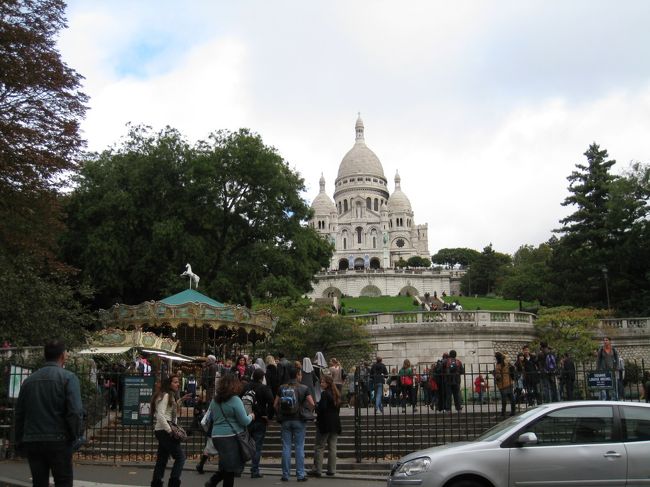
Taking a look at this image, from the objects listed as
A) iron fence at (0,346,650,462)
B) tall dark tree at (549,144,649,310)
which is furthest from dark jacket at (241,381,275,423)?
tall dark tree at (549,144,649,310)

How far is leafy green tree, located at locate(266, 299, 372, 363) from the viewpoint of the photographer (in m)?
32.9

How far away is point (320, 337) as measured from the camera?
3297 centimetres

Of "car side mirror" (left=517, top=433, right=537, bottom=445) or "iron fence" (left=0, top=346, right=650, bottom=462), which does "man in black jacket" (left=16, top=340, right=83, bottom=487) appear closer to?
"car side mirror" (left=517, top=433, right=537, bottom=445)

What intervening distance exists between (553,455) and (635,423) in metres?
1.06

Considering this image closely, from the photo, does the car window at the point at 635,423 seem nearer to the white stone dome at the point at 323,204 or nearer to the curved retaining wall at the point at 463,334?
the curved retaining wall at the point at 463,334

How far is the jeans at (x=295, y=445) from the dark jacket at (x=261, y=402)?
375mm

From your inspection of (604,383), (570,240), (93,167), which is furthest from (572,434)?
(570,240)

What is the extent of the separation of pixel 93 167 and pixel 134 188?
11.1ft

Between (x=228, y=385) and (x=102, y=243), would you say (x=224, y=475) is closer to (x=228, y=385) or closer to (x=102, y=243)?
(x=228, y=385)

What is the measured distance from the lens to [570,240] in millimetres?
48562

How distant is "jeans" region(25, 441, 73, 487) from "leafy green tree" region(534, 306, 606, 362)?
28342 mm

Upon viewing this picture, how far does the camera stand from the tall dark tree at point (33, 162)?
18938mm

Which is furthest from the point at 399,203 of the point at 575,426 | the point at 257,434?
the point at 575,426

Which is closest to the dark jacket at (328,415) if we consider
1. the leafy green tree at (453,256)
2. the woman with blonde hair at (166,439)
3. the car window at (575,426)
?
the woman with blonde hair at (166,439)
